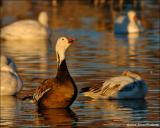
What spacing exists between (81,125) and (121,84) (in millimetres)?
2949

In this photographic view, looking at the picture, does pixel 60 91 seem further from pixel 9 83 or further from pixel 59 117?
pixel 9 83

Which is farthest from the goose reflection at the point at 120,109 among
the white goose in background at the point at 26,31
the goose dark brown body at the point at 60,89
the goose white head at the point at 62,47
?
the white goose in background at the point at 26,31

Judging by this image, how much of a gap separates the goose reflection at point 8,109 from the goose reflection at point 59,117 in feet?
1.47

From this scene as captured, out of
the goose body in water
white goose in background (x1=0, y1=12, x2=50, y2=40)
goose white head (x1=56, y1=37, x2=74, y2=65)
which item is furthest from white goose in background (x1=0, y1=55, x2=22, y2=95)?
white goose in background (x1=0, y1=12, x2=50, y2=40)

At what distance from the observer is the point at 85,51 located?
23.4m

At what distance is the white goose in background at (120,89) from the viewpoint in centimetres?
1498

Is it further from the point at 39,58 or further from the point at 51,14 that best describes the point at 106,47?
the point at 51,14

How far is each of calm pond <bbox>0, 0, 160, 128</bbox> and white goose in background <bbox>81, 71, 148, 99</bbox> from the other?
0.45 ft

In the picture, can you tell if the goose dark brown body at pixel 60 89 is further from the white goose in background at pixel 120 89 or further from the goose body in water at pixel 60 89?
the white goose in background at pixel 120 89

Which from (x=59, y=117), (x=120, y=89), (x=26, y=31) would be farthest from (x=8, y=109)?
(x=26, y=31)

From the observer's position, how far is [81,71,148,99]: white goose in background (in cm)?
1498

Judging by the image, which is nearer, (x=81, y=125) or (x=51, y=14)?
(x=81, y=125)

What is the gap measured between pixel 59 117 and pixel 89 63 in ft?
23.8

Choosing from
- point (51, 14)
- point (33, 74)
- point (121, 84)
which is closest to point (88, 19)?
point (51, 14)
